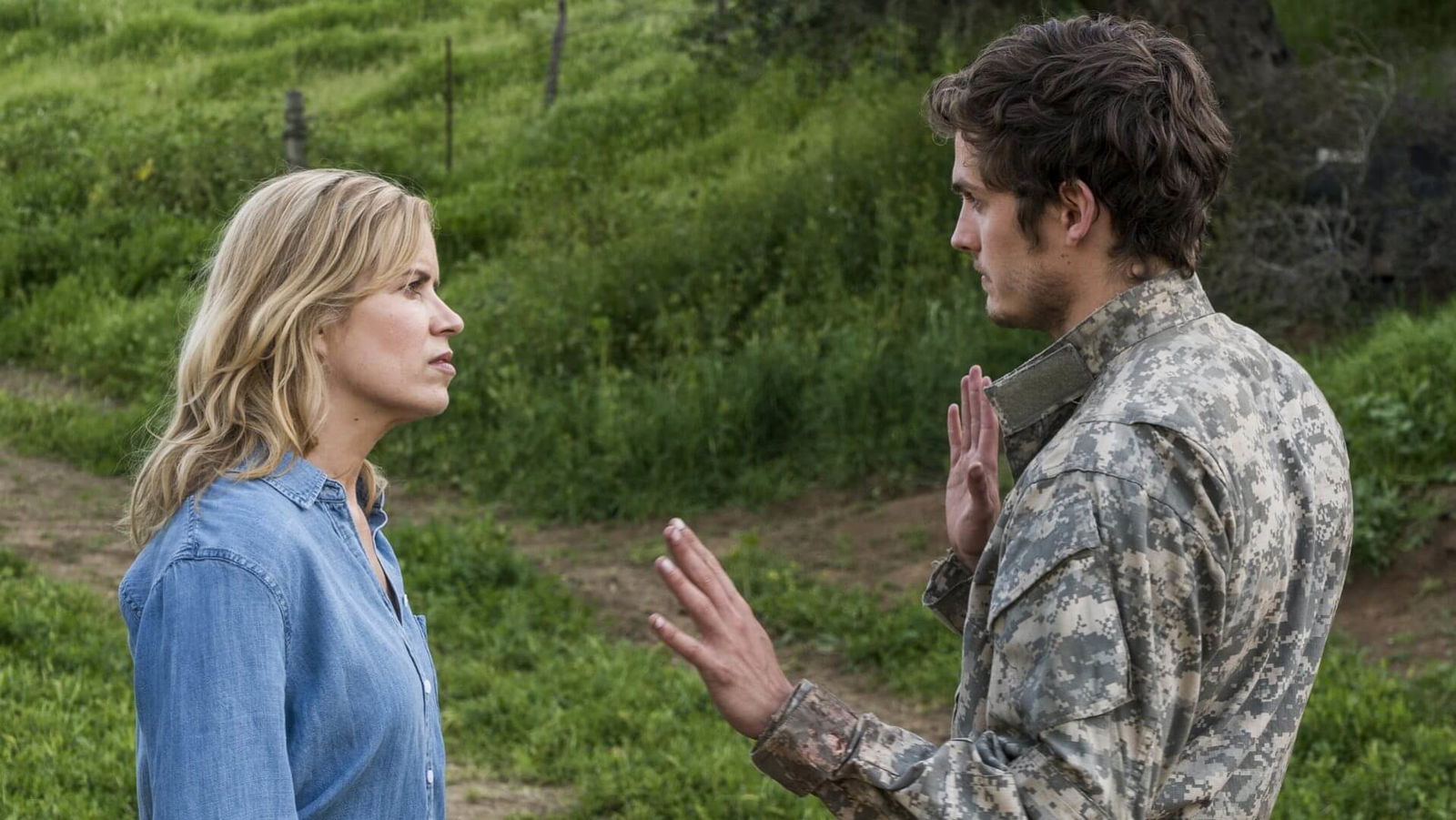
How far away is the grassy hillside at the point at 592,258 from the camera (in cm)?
946

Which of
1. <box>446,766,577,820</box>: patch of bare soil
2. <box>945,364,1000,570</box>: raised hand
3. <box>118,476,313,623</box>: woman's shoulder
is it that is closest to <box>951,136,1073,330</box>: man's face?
<box>945,364,1000,570</box>: raised hand

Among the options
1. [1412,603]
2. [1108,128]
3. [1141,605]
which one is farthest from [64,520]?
[1141,605]

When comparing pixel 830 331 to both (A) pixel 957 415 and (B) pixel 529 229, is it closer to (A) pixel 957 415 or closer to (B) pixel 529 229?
(B) pixel 529 229

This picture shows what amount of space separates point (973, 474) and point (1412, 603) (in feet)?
16.3

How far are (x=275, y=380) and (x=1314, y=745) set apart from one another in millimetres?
4548

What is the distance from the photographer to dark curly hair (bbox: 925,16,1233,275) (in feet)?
7.29

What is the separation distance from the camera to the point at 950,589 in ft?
8.89

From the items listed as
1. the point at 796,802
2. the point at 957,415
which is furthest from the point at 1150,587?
the point at 796,802

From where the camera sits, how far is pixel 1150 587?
6.59ft

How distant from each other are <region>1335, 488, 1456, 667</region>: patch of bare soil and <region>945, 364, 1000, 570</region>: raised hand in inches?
167

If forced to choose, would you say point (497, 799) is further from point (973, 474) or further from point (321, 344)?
point (321, 344)

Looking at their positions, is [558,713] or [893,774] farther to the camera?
[558,713]

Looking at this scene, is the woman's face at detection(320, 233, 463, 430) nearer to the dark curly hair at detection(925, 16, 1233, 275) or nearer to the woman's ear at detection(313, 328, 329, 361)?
the woman's ear at detection(313, 328, 329, 361)

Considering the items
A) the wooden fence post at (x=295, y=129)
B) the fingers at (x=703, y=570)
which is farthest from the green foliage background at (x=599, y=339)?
the fingers at (x=703, y=570)
